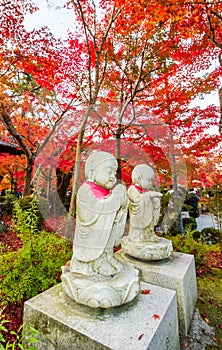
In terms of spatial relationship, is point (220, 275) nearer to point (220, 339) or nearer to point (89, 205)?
point (220, 339)

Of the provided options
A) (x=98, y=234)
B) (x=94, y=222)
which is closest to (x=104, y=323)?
(x=98, y=234)

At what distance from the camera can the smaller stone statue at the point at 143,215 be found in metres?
3.38

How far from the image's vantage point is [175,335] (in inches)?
90.8

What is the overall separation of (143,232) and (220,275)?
2.72m

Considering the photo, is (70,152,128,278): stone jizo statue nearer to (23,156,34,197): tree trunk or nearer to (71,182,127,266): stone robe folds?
(71,182,127,266): stone robe folds

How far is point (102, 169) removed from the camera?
219 centimetres

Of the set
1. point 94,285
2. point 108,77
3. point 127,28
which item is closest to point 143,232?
point 94,285

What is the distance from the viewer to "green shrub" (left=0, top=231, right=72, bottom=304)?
296cm

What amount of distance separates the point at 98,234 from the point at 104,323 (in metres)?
0.83

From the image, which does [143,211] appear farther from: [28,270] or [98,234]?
[28,270]

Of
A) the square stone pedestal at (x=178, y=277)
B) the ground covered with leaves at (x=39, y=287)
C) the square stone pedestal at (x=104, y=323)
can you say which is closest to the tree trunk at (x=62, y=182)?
the ground covered with leaves at (x=39, y=287)

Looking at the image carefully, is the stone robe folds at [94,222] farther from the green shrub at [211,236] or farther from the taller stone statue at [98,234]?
the green shrub at [211,236]

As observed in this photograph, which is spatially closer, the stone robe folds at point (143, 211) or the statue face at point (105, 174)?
the statue face at point (105, 174)

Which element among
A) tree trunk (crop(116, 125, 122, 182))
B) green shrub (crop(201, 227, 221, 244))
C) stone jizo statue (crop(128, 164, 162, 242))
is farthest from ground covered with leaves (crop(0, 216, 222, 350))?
green shrub (crop(201, 227, 221, 244))
